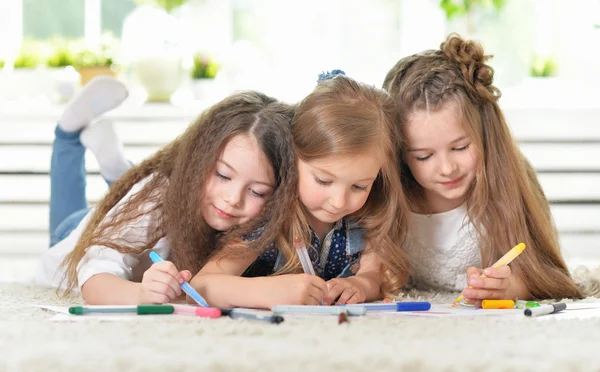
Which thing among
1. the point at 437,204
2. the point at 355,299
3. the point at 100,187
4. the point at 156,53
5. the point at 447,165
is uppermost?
the point at 156,53

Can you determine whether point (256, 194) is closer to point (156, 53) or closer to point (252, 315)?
point (252, 315)

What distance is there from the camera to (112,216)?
1.48 meters

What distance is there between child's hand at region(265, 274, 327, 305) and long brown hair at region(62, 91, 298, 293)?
0.47ft

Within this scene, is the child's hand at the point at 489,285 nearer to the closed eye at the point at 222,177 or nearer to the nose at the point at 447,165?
the nose at the point at 447,165

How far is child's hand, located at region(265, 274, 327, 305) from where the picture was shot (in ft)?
3.95

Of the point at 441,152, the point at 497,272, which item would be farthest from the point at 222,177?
the point at 497,272

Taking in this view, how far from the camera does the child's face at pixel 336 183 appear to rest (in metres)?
1.30

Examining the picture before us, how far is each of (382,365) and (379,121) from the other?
25.1 inches

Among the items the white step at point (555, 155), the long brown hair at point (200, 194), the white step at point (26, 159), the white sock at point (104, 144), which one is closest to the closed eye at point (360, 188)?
the long brown hair at point (200, 194)

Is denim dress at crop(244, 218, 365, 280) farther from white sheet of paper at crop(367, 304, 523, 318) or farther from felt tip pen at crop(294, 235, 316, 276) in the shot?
white sheet of paper at crop(367, 304, 523, 318)

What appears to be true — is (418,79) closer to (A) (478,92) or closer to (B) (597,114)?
(A) (478,92)

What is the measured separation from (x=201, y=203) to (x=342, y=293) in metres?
0.29

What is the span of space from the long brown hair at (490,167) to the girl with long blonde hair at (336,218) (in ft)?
0.32

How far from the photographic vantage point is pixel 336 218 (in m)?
1.37
